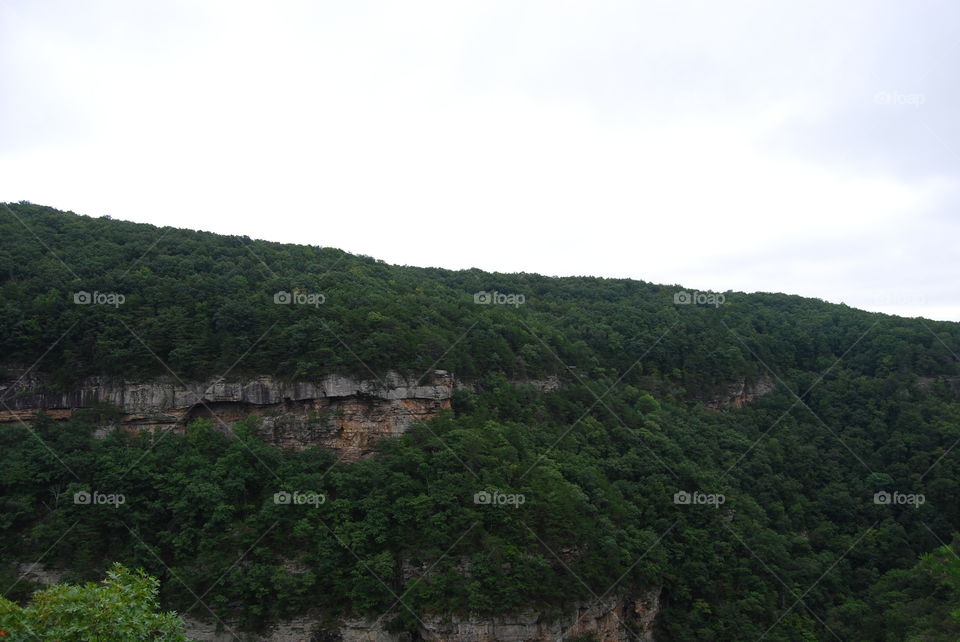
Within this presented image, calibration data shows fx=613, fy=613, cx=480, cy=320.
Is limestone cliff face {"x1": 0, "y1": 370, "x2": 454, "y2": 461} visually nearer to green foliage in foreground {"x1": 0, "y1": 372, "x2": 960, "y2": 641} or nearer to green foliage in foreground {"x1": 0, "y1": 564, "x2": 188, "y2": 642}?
green foliage in foreground {"x1": 0, "y1": 372, "x2": 960, "y2": 641}

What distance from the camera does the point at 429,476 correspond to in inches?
1607

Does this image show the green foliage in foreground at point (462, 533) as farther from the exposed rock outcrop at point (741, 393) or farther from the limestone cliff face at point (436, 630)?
the exposed rock outcrop at point (741, 393)

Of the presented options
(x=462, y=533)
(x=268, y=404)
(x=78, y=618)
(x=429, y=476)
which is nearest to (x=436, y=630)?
(x=462, y=533)

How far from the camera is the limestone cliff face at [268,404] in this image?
42.8 m

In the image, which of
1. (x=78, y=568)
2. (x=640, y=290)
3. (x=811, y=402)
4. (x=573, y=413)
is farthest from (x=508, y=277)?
(x=78, y=568)

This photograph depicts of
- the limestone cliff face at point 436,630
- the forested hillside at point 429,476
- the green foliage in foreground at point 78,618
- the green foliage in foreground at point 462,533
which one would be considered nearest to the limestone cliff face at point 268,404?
the forested hillside at point 429,476

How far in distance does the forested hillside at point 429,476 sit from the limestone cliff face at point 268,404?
→ 3.20ft

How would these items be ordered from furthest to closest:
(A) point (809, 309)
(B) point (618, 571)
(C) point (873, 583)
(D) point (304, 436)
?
(A) point (809, 309) → (C) point (873, 583) → (D) point (304, 436) → (B) point (618, 571)

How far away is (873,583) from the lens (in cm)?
4912

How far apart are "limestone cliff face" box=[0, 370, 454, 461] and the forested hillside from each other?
3.20ft

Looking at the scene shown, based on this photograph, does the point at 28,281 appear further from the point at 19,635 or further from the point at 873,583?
the point at 873,583

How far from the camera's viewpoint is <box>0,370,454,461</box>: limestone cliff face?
42.8 meters

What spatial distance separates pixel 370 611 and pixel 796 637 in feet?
98.5

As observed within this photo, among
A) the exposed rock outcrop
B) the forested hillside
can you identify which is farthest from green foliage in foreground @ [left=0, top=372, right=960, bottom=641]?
the exposed rock outcrop
